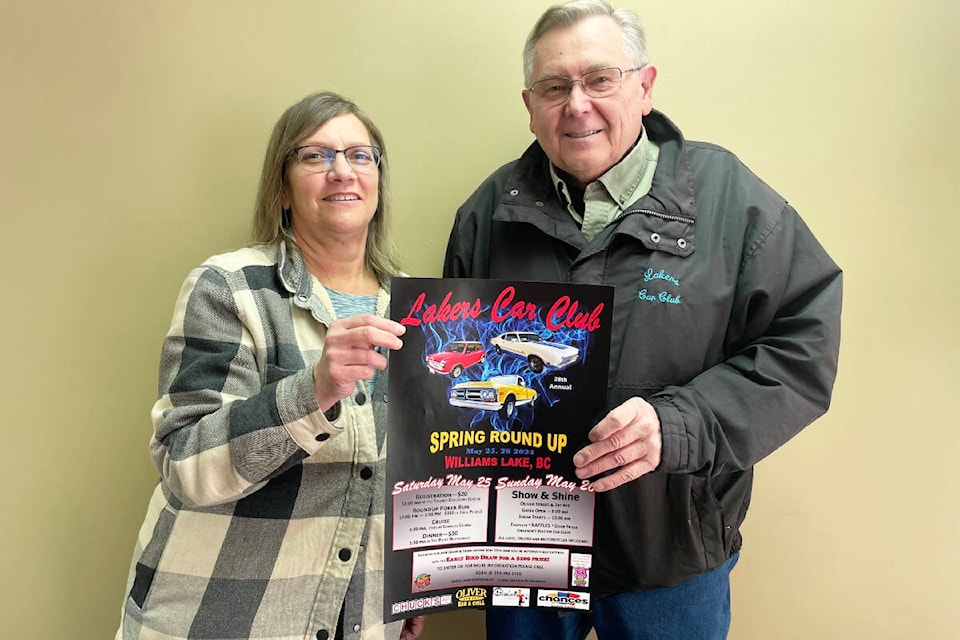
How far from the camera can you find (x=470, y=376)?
46.9 inches

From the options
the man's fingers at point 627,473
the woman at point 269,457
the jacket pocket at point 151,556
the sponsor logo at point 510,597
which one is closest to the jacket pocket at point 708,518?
the man's fingers at point 627,473

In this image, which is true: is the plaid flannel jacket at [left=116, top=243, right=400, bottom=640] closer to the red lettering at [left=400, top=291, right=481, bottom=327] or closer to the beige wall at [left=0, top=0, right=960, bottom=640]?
the red lettering at [left=400, top=291, right=481, bottom=327]

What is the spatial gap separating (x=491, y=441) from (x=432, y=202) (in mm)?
807

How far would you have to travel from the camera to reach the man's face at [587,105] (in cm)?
139

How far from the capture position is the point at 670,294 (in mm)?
1346

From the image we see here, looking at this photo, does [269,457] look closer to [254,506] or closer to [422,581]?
[254,506]

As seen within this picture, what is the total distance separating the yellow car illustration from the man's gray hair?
0.73 metres

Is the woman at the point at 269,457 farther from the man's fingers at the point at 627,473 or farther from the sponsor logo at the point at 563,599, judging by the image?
the man's fingers at the point at 627,473

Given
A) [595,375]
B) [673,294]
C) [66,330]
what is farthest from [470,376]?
[66,330]

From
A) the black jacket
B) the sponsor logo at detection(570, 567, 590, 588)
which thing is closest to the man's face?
the black jacket

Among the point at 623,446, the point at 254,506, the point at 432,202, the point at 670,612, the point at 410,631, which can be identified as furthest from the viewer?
the point at 432,202

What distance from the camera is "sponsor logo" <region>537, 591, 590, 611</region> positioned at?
4.19 feet

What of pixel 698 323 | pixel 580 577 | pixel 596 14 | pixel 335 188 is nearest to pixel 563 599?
pixel 580 577

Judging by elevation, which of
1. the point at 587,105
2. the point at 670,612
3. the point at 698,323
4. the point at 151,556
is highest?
the point at 587,105
